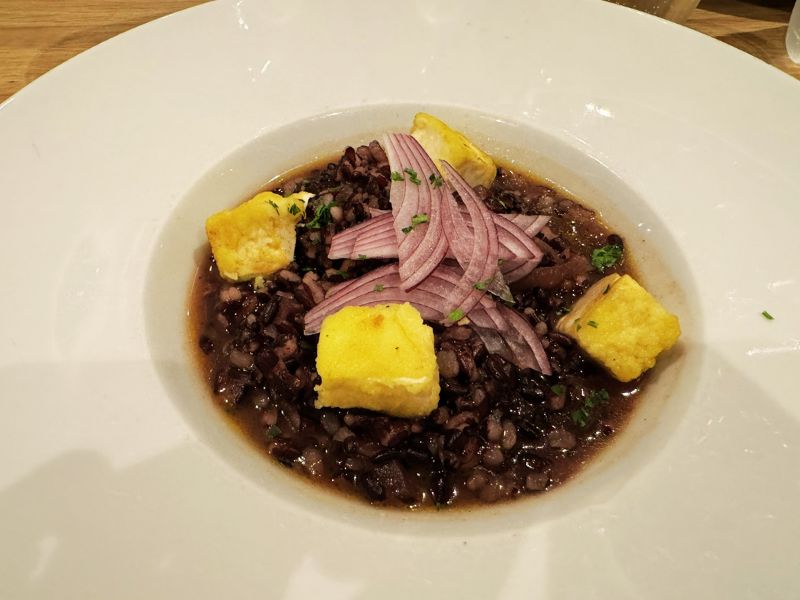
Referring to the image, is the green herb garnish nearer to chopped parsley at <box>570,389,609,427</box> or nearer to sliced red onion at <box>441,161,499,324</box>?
sliced red onion at <box>441,161,499,324</box>

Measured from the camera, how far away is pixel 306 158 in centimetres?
489

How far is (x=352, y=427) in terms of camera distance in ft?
11.2

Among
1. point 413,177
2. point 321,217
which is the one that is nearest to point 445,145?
point 413,177

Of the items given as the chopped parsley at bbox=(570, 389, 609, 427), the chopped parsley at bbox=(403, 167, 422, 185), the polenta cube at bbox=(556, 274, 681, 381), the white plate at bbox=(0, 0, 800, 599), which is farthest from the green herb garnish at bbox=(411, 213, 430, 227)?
the chopped parsley at bbox=(570, 389, 609, 427)

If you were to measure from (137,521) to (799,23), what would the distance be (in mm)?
6698

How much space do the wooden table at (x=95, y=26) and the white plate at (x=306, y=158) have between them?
1.21m

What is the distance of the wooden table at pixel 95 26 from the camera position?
194 inches

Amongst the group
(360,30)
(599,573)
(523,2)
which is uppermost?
(523,2)

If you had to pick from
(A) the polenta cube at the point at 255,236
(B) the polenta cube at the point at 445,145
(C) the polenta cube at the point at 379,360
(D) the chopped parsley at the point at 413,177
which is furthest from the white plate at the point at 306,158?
(D) the chopped parsley at the point at 413,177

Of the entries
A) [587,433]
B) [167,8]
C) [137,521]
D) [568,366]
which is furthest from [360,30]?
[137,521]

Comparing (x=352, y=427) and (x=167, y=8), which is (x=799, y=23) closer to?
(x=352, y=427)

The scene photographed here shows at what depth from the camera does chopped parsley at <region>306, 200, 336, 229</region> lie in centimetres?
411

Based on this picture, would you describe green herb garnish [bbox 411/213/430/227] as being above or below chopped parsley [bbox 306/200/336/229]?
above

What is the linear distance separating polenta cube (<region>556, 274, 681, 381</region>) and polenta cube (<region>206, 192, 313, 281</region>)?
2058 millimetres
